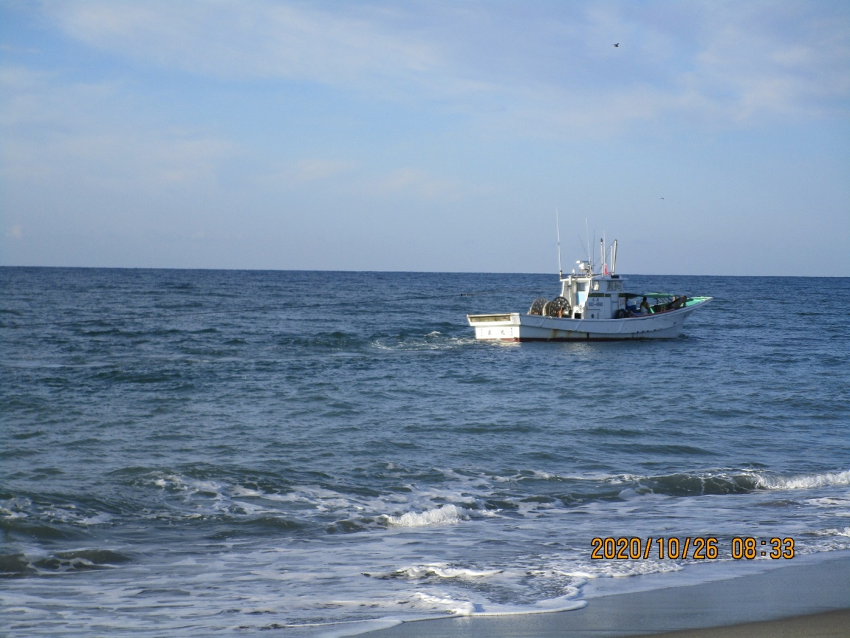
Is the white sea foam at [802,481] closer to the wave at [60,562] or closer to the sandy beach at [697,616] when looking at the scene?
the sandy beach at [697,616]

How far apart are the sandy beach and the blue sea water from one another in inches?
12.7

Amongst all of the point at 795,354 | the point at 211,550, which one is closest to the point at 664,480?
the point at 211,550

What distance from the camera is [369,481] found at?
10.3m

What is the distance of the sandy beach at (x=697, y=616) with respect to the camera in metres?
5.07

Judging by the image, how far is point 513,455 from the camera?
11.8 m

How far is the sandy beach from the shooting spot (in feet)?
16.6

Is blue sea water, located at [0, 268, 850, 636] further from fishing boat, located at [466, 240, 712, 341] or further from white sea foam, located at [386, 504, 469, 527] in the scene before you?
fishing boat, located at [466, 240, 712, 341]

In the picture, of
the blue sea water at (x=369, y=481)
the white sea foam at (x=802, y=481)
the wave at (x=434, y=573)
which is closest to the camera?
the blue sea water at (x=369, y=481)

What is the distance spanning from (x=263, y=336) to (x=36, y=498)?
2305 centimetres

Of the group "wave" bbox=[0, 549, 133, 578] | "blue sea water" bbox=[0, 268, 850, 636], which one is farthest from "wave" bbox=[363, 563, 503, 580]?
"wave" bbox=[0, 549, 133, 578]
